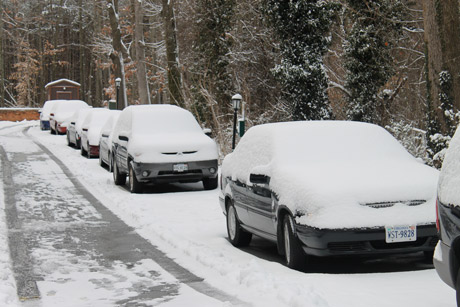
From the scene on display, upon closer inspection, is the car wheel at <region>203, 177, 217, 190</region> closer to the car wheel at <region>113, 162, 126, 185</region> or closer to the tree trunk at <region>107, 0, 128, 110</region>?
the car wheel at <region>113, 162, 126, 185</region>

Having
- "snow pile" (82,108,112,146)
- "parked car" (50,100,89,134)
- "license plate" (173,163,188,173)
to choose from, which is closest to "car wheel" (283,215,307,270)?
"license plate" (173,163,188,173)

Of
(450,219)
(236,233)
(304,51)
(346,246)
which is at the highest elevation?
(304,51)

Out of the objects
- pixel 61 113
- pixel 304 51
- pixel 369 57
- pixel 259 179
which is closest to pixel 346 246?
pixel 259 179

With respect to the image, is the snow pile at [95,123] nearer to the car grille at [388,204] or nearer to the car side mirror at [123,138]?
the car side mirror at [123,138]

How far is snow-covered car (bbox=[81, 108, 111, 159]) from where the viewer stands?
24844mm

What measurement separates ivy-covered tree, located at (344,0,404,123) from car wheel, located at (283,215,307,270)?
14253 mm

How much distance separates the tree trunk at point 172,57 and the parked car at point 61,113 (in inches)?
345

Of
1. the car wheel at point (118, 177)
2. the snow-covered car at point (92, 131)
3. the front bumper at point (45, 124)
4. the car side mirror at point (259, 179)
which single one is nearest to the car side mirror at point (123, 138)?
the car wheel at point (118, 177)

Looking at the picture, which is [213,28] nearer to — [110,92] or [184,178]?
[184,178]

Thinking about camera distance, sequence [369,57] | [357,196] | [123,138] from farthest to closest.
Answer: [369,57] → [123,138] → [357,196]

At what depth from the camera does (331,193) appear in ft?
25.4

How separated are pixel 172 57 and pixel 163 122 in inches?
592

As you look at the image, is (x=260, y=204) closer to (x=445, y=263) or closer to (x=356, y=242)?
(x=356, y=242)

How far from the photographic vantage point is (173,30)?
31.8 meters
